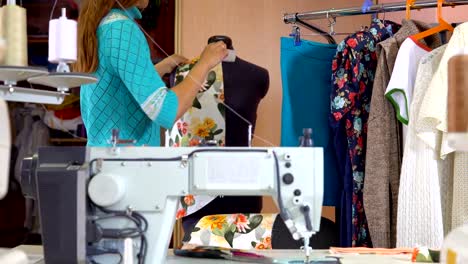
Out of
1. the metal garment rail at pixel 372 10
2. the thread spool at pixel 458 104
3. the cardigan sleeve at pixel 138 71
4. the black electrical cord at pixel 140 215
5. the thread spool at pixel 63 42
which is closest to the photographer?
the thread spool at pixel 458 104

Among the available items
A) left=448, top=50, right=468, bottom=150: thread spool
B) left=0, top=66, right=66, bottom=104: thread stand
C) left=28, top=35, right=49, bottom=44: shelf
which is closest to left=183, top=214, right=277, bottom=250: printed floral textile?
left=0, top=66, right=66, bottom=104: thread stand

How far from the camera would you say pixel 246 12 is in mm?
3152

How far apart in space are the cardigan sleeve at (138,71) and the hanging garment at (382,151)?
33.4 inches

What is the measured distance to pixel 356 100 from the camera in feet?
8.09

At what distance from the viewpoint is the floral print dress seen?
2.72 meters

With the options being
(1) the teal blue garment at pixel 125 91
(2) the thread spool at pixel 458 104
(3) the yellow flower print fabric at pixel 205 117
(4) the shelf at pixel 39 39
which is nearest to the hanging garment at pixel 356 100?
(3) the yellow flower print fabric at pixel 205 117

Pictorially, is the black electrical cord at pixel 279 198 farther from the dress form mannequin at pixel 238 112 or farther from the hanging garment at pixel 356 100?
the dress form mannequin at pixel 238 112

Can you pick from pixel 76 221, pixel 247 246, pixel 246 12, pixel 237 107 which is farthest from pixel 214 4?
pixel 76 221

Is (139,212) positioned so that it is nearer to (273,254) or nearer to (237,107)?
(273,254)

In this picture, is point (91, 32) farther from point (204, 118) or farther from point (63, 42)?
point (204, 118)

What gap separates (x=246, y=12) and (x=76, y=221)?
6.17ft

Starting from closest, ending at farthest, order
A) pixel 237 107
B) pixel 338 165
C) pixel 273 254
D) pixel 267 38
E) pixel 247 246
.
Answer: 1. pixel 273 254
2. pixel 247 246
3. pixel 338 165
4. pixel 237 107
5. pixel 267 38

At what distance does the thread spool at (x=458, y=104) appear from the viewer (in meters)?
0.98

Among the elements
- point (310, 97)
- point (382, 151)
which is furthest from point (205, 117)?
point (382, 151)
